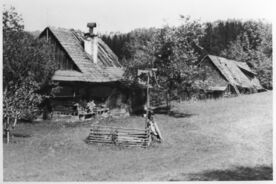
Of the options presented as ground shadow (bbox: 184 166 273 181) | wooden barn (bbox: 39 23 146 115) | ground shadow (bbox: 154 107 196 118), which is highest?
wooden barn (bbox: 39 23 146 115)

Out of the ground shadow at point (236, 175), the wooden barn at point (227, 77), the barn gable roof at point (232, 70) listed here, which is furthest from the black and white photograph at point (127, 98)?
the barn gable roof at point (232, 70)

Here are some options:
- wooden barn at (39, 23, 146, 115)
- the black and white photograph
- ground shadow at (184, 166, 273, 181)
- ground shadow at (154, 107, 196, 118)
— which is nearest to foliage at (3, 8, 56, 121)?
the black and white photograph

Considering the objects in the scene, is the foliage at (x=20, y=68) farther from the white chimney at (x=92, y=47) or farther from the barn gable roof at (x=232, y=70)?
the barn gable roof at (x=232, y=70)

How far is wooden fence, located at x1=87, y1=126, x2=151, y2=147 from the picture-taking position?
46.6ft

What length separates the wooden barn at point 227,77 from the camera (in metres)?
23.5

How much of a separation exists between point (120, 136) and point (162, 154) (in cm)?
206

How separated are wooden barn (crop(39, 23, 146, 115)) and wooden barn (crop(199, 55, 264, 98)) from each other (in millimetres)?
4857

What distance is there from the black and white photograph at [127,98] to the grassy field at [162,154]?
0.03m

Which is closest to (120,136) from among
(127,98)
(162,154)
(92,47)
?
(162,154)

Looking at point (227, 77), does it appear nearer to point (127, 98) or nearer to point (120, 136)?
point (127, 98)

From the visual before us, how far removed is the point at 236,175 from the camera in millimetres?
11016

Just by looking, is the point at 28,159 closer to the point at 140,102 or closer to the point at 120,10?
the point at 120,10

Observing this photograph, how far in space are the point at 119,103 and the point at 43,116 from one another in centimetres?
454

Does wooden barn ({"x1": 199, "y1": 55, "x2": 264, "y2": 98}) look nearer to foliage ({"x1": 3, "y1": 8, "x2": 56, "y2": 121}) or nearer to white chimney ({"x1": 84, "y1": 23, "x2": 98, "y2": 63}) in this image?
white chimney ({"x1": 84, "y1": 23, "x2": 98, "y2": 63})
